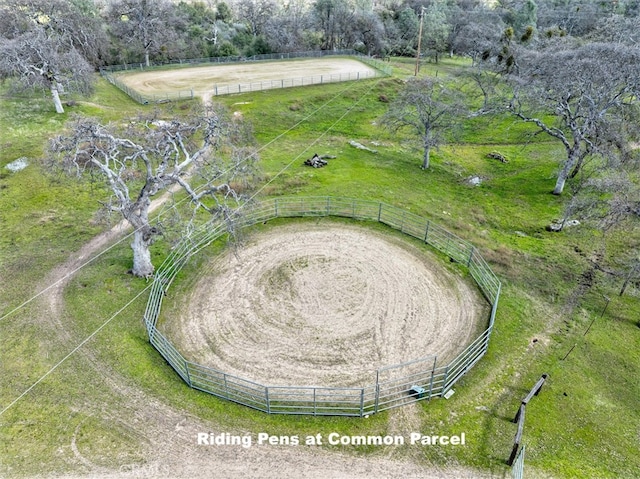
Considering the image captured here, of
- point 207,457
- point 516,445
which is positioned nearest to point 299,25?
point 207,457

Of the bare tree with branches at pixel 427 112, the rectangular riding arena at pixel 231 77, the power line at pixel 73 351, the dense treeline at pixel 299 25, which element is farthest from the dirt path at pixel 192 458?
the dense treeline at pixel 299 25

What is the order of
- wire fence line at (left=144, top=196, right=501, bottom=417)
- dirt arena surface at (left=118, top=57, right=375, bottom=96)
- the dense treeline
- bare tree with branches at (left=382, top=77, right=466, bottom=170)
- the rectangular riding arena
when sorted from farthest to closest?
the dense treeline < dirt arena surface at (left=118, top=57, right=375, bottom=96) < the rectangular riding arena < bare tree with branches at (left=382, top=77, right=466, bottom=170) < wire fence line at (left=144, top=196, right=501, bottom=417)

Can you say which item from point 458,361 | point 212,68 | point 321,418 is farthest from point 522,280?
point 212,68

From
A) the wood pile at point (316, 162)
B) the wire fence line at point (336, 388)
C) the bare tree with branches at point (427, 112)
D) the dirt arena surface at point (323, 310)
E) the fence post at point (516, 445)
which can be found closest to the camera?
the fence post at point (516, 445)

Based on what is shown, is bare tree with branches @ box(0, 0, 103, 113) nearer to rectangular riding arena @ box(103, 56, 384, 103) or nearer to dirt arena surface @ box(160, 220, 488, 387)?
rectangular riding arena @ box(103, 56, 384, 103)

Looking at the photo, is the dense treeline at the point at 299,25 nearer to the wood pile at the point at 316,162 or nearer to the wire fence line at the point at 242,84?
the wire fence line at the point at 242,84

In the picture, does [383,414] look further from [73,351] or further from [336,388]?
[73,351]

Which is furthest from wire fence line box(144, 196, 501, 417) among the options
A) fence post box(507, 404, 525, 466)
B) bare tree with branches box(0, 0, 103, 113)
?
bare tree with branches box(0, 0, 103, 113)
